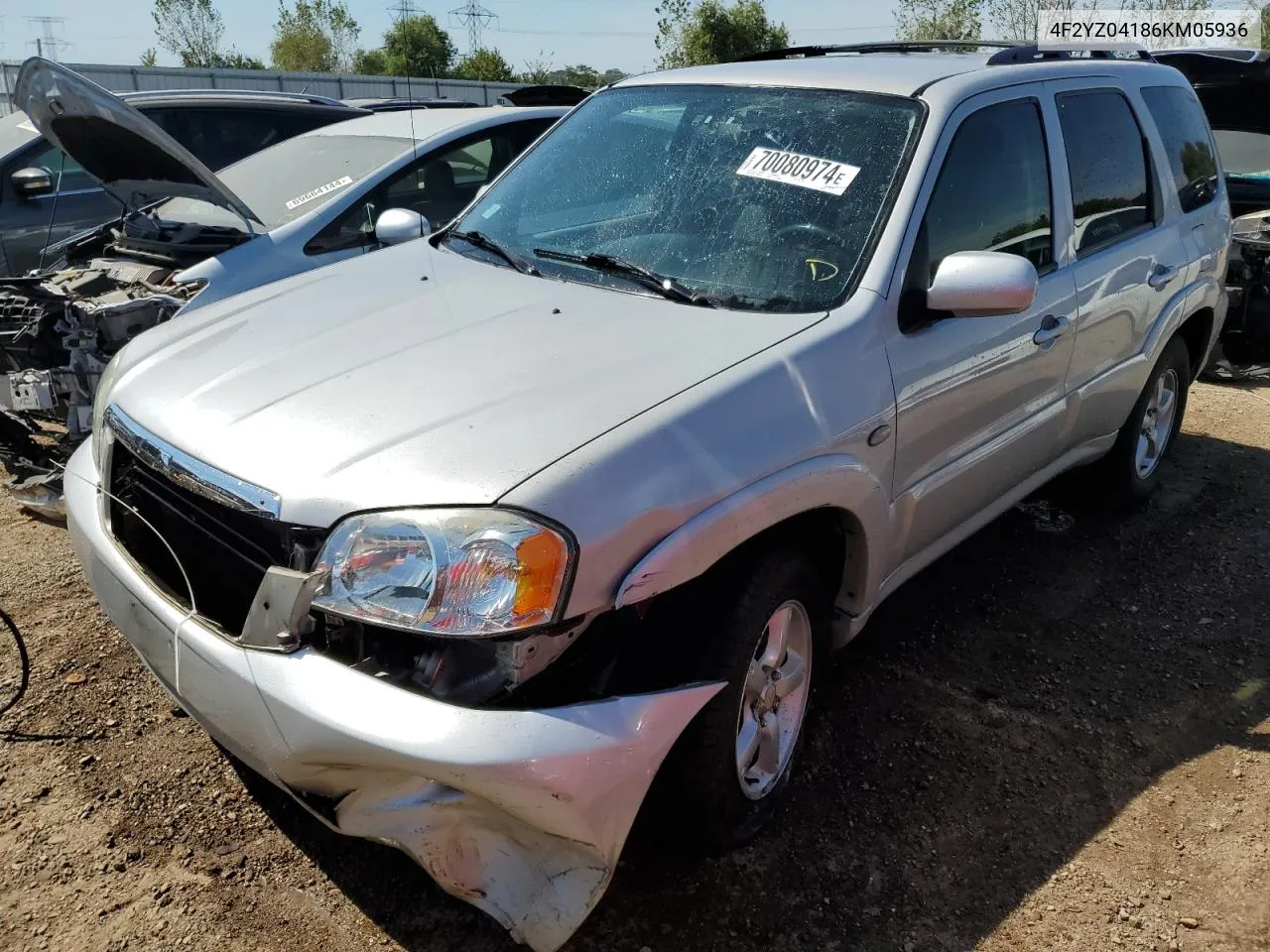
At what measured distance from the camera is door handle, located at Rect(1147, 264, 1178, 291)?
409 cm

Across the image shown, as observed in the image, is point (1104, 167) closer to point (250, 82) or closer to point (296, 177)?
point (296, 177)

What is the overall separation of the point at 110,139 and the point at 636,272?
2896 mm

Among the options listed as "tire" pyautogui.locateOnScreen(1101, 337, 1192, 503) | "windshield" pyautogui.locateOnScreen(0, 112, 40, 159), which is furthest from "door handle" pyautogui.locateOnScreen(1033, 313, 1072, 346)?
"windshield" pyautogui.locateOnScreen(0, 112, 40, 159)

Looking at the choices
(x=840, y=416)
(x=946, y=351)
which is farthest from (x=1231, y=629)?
(x=840, y=416)

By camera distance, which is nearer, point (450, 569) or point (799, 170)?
point (450, 569)

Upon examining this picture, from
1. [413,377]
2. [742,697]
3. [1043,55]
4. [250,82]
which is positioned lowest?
[742,697]

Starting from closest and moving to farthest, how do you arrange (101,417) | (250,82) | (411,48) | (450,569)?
(450,569) < (101,417) < (250,82) < (411,48)

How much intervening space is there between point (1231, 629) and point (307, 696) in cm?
338

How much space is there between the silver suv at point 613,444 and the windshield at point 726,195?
0.01 m

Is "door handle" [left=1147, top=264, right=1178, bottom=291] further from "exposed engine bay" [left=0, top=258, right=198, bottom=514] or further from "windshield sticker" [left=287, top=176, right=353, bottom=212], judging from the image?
"exposed engine bay" [left=0, top=258, right=198, bottom=514]

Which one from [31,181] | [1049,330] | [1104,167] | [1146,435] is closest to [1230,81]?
[1146,435]

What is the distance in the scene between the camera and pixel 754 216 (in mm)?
2984

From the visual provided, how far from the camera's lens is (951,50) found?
448 centimetres

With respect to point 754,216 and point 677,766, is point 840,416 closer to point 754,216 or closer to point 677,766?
point 754,216
